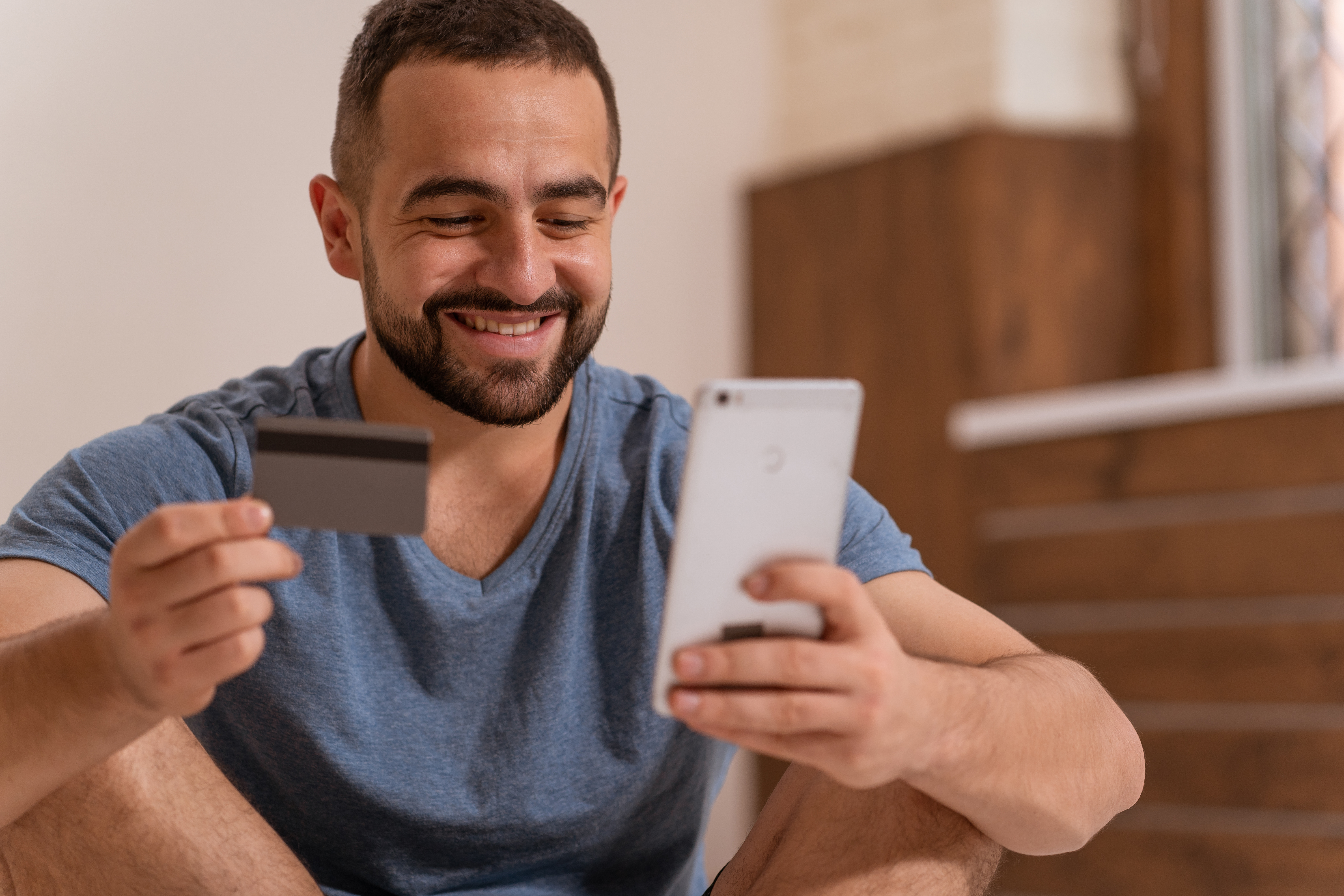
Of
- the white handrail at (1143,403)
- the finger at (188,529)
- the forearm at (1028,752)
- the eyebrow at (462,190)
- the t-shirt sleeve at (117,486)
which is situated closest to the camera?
the finger at (188,529)

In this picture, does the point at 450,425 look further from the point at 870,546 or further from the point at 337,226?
the point at 870,546

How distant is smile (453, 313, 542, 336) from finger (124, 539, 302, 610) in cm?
48

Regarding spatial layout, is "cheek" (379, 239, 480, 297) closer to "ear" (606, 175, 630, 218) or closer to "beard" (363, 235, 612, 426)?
"beard" (363, 235, 612, 426)

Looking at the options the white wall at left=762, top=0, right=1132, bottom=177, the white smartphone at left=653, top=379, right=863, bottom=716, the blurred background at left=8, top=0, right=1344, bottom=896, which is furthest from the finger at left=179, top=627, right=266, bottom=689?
the white wall at left=762, top=0, right=1132, bottom=177

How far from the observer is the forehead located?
1.30 metres

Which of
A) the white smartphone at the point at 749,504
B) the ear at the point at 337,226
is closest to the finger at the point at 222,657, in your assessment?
the white smartphone at the point at 749,504

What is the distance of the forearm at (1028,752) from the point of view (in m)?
1.03

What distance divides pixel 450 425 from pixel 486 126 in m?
0.28

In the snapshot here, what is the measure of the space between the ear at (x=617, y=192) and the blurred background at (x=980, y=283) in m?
1.29

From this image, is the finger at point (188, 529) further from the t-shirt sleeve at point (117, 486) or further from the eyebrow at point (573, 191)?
the eyebrow at point (573, 191)

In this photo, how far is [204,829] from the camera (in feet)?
3.50

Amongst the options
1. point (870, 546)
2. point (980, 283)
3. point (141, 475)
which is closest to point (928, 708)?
point (870, 546)

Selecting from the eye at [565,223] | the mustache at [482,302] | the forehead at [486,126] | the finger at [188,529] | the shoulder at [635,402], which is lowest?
the finger at [188,529]

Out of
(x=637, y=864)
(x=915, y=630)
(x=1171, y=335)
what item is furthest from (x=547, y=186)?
(x=1171, y=335)
